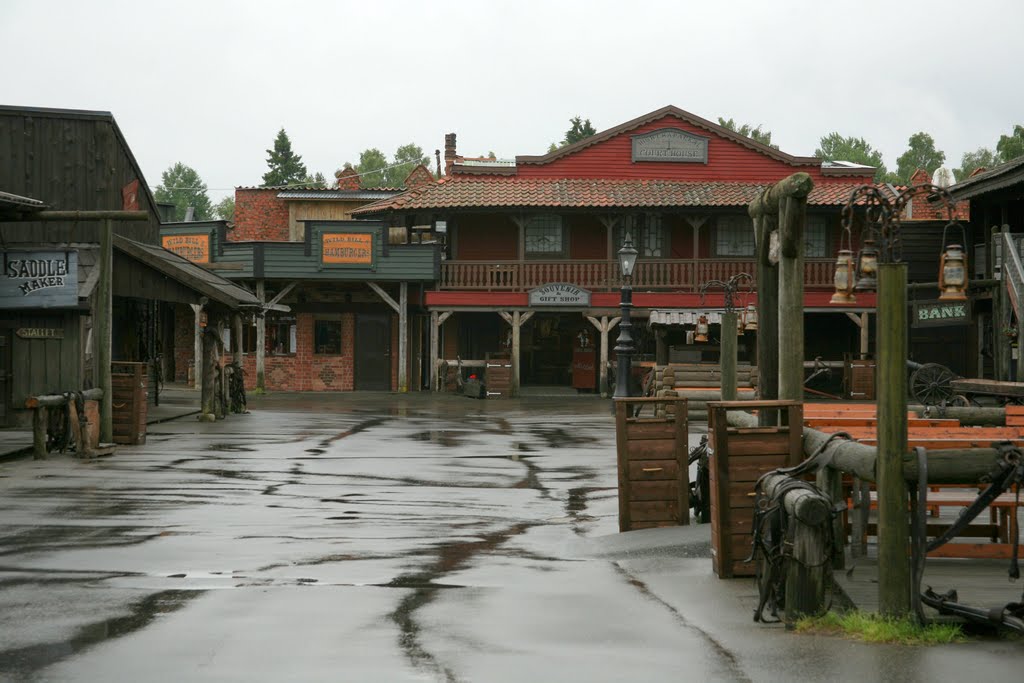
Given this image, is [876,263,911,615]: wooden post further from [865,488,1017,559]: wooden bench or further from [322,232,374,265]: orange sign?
[322,232,374,265]: orange sign

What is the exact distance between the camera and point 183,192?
134m

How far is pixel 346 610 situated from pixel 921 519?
3.22 m

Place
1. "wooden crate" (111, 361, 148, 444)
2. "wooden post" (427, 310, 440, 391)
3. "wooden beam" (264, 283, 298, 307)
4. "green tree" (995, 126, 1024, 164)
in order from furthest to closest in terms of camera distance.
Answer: "green tree" (995, 126, 1024, 164) < "wooden beam" (264, 283, 298, 307) < "wooden post" (427, 310, 440, 391) < "wooden crate" (111, 361, 148, 444)

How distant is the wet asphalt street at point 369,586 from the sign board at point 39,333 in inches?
222

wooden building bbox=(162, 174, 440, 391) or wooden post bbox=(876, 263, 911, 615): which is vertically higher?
wooden building bbox=(162, 174, 440, 391)

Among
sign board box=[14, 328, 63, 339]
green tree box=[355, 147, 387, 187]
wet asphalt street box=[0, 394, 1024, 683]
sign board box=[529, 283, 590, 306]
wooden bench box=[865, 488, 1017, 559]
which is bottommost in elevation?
wet asphalt street box=[0, 394, 1024, 683]

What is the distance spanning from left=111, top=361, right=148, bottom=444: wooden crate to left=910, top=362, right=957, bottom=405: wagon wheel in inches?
595

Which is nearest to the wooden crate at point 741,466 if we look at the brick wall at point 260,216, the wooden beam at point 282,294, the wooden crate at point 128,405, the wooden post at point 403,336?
the wooden crate at point 128,405

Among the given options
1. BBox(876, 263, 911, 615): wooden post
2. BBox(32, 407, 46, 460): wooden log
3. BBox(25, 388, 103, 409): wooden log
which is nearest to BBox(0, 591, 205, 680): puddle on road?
BBox(876, 263, 911, 615): wooden post

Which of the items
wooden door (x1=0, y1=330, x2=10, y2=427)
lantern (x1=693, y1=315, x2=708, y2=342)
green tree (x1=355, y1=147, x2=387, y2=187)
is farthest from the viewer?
green tree (x1=355, y1=147, x2=387, y2=187)

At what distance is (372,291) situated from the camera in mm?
37438

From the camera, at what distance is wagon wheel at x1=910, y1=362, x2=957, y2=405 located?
25.6 metres

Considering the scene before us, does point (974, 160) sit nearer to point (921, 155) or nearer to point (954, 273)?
point (921, 155)

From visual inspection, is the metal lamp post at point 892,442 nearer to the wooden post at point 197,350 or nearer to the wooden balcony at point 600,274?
the wooden balcony at point 600,274
